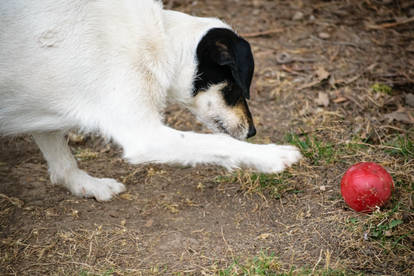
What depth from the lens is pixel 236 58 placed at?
10.8 feet

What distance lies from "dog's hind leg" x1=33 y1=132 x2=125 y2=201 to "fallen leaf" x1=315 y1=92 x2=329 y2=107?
7.03 ft

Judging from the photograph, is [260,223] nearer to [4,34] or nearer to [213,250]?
[213,250]

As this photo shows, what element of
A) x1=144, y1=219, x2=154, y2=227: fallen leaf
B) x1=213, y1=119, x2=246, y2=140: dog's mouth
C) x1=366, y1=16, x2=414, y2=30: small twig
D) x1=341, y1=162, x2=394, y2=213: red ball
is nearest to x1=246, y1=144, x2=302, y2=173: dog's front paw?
x1=341, y1=162, x2=394, y2=213: red ball

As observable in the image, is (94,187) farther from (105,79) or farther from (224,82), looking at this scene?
(224,82)

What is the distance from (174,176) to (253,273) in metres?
1.57

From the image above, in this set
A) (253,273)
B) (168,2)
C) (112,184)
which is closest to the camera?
(253,273)

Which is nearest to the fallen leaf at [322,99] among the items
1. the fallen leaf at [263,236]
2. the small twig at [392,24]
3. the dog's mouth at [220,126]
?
the dog's mouth at [220,126]

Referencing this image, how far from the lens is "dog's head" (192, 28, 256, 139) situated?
10.9ft

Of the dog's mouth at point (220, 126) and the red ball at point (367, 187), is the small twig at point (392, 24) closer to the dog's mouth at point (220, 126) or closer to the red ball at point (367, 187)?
the dog's mouth at point (220, 126)

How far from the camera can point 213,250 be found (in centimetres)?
298

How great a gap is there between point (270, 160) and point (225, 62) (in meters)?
0.75

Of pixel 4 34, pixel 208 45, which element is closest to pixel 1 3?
pixel 4 34

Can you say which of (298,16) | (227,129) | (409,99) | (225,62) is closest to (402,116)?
(409,99)

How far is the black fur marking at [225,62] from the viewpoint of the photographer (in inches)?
130
